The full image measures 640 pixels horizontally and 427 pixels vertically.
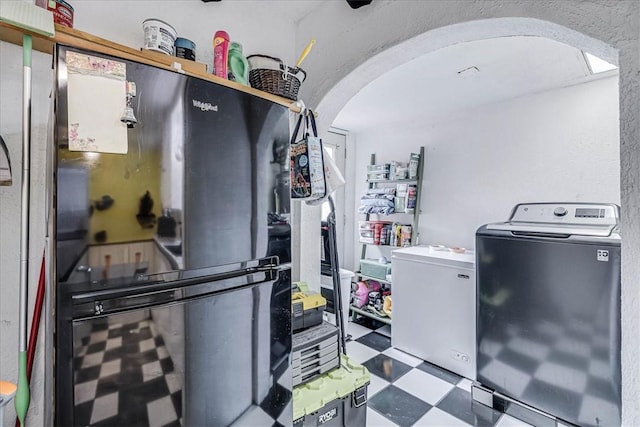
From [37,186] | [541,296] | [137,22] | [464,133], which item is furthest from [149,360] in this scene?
[464,133]

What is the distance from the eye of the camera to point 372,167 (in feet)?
11.1

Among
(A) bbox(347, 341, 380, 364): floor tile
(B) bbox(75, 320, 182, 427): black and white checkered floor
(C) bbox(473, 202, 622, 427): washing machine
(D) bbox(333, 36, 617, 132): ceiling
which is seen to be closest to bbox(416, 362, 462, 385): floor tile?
(C) bbox(473, 202, 622, 427): washing machine

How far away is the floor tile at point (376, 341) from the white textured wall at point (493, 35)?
162 cm

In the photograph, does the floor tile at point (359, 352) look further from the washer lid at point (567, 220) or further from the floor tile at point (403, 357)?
the washer lid at point (567, 220)

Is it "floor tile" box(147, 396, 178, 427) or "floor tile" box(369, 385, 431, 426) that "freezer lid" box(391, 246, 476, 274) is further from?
"floor tile" box(147, 396, 178, 427)

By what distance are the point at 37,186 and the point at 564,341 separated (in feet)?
8.26

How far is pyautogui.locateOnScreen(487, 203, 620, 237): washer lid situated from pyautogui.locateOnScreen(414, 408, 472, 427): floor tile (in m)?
1.21

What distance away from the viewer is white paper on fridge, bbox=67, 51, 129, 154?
62 cm

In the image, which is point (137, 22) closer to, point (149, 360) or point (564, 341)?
point (149, 360)

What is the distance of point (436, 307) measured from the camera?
2.36 meters

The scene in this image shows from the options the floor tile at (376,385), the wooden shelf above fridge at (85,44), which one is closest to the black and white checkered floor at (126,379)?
the wooden shelf above fridge at (85,44)

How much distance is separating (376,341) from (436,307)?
2.52 ft

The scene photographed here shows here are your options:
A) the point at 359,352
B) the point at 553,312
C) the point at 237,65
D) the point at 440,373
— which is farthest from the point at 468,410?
the point at 237,65

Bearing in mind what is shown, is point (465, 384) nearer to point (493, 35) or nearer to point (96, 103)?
point (493, 35)
